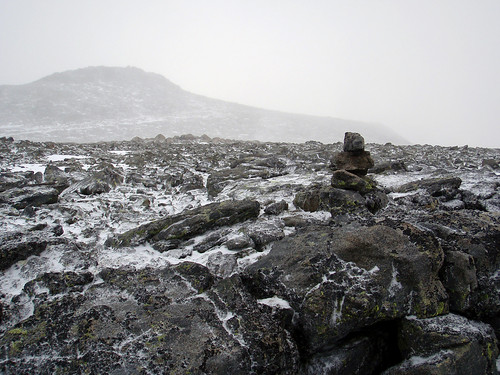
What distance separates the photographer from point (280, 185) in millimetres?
10234

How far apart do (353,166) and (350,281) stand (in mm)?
4754

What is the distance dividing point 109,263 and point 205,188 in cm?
604

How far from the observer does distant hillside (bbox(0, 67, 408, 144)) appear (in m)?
54.2

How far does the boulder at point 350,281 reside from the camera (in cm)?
397

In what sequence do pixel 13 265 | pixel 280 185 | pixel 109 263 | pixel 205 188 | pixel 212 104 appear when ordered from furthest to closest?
pixel 212 104
pixel 205 188
pixel 280 185
pixel 109 263
pixel 13 265

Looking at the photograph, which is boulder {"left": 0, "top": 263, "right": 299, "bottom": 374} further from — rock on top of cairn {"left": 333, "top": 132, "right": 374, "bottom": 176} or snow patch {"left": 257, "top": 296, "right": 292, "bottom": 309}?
rock on top of cairn {"left": 333, "top": 132, "right": 374, "bottom": 176}

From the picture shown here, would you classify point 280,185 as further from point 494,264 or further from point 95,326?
point 95,326

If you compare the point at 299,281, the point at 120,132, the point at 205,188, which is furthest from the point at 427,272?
the point at 120,132

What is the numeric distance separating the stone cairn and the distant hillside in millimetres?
48886

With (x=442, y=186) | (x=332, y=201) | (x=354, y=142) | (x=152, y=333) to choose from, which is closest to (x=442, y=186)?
(x=442, y=186)

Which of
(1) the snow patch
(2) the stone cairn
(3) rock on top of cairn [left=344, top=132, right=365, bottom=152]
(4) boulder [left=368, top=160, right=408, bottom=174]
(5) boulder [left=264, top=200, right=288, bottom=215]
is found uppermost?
(3) rock on top of cairn [left=344, top=132, right=365, bottom=152]

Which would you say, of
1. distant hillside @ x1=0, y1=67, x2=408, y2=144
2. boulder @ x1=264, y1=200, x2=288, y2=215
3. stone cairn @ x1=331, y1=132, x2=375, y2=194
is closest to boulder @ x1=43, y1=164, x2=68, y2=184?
boulder @ x1=264, y1=200, x2=288, y2=215

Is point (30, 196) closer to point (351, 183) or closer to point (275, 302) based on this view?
point (275, 302)

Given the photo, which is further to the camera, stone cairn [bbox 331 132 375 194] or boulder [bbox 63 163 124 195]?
boulder [bbox 63 163 124 195]
